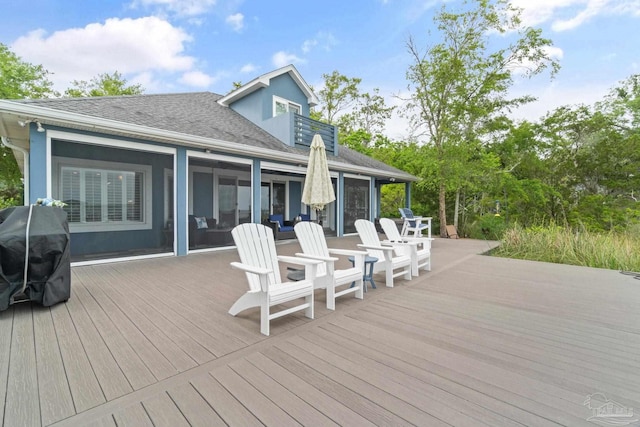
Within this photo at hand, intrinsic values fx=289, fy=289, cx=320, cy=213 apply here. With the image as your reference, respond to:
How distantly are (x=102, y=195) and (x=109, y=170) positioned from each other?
0.51 m

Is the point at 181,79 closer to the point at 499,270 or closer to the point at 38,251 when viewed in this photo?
the point at 38,251

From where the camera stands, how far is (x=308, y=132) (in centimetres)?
980

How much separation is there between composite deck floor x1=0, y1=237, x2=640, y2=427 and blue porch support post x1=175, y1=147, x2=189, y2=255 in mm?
2337

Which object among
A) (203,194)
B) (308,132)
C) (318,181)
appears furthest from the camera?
(308,132)

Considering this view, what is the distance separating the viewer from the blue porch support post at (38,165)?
176 inches

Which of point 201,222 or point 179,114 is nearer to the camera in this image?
point 201,222

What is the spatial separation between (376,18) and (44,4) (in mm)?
12866

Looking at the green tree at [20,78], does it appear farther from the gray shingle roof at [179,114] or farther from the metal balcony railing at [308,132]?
the metal balcony railing at [308,132]

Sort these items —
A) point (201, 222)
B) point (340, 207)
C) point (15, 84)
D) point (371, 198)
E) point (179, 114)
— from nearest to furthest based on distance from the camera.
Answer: point (201, 222)
point (179, 114)
point (340, 207)
point (371, 198)
point (15, 84)

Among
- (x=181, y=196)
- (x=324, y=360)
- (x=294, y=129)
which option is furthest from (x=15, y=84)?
(x=324, y=360)

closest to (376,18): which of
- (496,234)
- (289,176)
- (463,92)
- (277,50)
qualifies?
(463,92)

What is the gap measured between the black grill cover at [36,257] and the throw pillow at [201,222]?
3341 millimetres

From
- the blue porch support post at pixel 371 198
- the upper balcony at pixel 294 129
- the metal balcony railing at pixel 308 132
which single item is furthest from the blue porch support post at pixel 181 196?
the blue porch support post at pixel 371 198

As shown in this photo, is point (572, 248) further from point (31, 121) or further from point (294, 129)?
point (31, 121)
